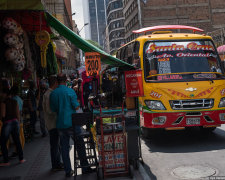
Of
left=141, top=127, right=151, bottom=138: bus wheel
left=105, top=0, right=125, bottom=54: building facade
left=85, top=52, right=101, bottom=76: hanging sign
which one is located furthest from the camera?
left=105, top=0, right=125, bottom=54: building facade

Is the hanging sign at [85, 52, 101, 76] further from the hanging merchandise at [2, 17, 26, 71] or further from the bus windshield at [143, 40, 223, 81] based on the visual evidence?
the hanging merchandise at [2, 17, 26, 71]

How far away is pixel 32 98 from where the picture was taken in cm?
1039

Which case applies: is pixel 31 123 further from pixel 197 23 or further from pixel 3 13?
pixel 197 23

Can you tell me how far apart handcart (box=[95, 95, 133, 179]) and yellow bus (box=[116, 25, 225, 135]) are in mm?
2360

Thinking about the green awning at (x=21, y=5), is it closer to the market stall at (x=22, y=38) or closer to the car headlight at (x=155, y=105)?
the market stall at (x=22, y=38)

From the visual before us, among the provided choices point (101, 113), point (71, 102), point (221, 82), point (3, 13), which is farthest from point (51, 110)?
point (221, 82)

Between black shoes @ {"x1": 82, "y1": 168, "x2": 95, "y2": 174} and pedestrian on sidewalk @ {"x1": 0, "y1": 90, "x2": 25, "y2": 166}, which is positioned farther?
pedestrian on sidewalk @ {"x1": 0, "y1": 90, "x2": 25, "y2": 166}

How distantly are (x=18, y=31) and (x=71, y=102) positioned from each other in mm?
2577

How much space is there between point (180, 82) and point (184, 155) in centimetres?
206

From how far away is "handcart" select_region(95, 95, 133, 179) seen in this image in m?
5.38

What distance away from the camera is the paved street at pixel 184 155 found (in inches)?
219

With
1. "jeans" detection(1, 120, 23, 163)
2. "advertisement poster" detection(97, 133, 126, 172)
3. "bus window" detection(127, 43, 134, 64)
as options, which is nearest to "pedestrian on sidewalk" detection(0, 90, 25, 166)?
"jeans" detection(1, 120, 23, 163)

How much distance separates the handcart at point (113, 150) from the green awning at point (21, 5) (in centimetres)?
236

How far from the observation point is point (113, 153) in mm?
5434
